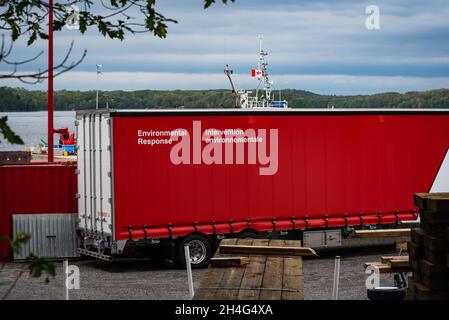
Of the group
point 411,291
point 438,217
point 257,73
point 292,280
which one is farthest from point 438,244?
point 257,73

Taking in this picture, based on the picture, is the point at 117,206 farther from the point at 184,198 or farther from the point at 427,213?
the point at 427,213

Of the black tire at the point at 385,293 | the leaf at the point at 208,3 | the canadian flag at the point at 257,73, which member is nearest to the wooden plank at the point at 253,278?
the leaf at the point at 208,3

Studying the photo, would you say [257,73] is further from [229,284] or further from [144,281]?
[229,284]

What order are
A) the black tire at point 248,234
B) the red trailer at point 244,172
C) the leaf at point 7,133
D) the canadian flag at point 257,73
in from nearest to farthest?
the leaf at point 7,133
the red trailer at point 244,172
the black tire at point 248,234
the canadian flag at point 257,73

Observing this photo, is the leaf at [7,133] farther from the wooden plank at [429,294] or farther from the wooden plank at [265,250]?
the wooden plank at [429,294]

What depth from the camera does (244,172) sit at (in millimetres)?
22000

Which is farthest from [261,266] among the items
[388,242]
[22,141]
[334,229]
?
[388,242]

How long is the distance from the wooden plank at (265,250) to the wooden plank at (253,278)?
15 cm

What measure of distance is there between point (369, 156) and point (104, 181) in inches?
256

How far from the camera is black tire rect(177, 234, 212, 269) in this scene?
843 inches

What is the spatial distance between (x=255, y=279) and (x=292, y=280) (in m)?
0.32

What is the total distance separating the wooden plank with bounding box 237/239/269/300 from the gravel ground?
777 centimetres

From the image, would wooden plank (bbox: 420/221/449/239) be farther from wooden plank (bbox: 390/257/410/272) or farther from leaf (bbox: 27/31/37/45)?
leaf (bbox: 27/31/37/45)

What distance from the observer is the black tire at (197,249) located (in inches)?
843
